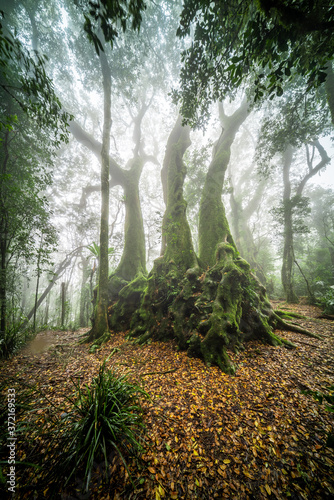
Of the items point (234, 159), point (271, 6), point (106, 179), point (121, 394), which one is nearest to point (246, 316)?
point (121, 394)

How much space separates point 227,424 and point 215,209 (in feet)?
22.5

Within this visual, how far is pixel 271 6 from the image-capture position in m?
1.84

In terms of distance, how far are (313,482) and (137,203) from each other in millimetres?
11057

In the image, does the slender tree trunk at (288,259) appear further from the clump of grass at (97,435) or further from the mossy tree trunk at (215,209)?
the clump of grass at (97,435)

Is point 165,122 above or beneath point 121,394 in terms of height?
above

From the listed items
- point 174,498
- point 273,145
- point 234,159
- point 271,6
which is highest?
point 234,159

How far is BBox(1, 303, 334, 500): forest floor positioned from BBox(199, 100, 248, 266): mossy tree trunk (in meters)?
3.84

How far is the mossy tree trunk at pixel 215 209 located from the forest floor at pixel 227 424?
384cm

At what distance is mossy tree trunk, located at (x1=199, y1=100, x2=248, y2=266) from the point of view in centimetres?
689

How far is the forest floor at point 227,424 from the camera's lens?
167cm

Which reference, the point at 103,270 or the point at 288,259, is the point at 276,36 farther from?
the point at 288,259

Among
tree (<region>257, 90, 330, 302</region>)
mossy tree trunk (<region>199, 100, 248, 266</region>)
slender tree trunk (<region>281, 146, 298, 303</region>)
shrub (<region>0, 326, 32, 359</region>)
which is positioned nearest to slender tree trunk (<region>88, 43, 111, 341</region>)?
shrub (<region>0, 326, 32, 359</region>)

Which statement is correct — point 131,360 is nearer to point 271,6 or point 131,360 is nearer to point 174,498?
point 174,498

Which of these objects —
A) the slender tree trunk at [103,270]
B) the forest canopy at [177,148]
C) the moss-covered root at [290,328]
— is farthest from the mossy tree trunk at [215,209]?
the slender tree trunk at [103,270]
